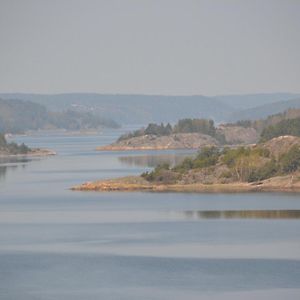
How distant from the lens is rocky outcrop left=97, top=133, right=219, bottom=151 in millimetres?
149125

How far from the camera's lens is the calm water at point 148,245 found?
34469 mm

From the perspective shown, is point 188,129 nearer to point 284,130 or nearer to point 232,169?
point 284,130

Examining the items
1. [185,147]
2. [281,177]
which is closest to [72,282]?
[281,177]

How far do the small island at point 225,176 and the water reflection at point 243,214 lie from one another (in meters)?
12.1

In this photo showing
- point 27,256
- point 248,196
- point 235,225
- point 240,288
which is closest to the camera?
point 240,288

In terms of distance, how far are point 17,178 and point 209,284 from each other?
5394 centimetres

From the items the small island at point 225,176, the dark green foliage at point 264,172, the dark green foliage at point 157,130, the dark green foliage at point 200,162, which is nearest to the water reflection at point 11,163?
the dark green foliage at point 200,162

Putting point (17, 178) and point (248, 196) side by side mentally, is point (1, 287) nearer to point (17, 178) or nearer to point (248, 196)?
point (248, 196)

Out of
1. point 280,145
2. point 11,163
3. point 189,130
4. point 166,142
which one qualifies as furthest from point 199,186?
point 189,130

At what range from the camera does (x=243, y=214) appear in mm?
55312

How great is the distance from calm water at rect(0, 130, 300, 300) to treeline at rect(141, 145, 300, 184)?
17.5ft

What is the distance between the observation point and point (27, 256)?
41.3 m

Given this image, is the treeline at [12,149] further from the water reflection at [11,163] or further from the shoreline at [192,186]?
the shoreline at [192,186]

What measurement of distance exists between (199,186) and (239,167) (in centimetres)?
279
